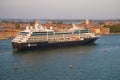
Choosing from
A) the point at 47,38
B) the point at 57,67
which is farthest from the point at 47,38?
the point at 57,67

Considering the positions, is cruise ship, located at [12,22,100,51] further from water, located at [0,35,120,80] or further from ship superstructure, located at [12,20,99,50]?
water, located at [0,35,120,80]

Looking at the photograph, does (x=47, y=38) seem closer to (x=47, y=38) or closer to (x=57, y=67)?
(x=47, y=38)

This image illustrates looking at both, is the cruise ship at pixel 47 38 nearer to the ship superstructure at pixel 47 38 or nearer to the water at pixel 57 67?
the ship superstructure at pixel 47 38

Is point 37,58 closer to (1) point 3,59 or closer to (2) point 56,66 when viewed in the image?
(1) point 3,59

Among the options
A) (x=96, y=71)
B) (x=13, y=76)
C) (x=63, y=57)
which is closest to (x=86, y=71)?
(x=96, y=71)

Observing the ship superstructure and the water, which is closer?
the water

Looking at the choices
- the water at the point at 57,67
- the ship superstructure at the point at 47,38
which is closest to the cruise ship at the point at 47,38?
the ship superstructure at the point at 47,38

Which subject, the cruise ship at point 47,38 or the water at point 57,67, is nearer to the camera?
the water at point 57,67

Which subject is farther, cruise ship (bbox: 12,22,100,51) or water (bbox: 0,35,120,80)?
cruise ship (bbox: 12,22,100,51)

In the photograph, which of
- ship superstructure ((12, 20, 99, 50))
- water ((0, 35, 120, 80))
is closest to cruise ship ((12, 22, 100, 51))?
ship superstructure ((12, 20, 99, 50))
